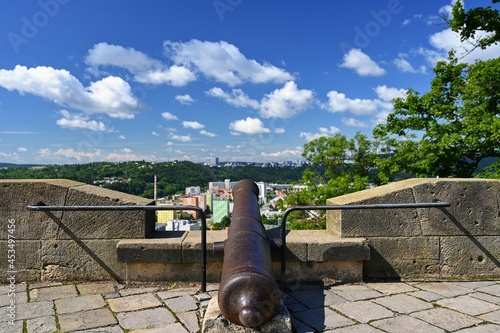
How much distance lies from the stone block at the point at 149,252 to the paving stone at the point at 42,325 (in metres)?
0.87

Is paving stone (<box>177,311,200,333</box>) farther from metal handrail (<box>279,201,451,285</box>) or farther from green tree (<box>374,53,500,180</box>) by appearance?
green tree (<box>374,53,500,180</box>)

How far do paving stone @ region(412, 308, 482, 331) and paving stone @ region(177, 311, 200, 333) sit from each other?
1681 mm

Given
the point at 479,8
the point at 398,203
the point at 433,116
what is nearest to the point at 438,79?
the point at 433,116

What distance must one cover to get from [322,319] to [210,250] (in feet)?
4.20

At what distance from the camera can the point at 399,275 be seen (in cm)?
381

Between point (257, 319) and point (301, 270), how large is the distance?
162cm

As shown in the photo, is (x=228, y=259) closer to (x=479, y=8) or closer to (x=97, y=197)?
(x=97, y=197)

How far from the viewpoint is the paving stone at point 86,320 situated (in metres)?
2.64

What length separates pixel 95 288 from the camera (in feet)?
11.5

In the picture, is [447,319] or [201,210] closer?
[447,319]

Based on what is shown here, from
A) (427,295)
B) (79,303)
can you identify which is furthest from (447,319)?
(79,303)

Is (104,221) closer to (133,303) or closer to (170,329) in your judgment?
(133,303)

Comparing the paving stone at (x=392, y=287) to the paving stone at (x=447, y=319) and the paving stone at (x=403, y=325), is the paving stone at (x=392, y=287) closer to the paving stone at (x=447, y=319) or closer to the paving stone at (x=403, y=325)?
the paving stone at (x=447, y=319)

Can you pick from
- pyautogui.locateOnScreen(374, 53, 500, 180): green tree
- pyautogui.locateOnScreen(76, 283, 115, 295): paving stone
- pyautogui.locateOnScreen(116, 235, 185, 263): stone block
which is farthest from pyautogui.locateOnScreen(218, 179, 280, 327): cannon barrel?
pyautogui.locateOnScreen(374, 53, 500, 180): green tree
